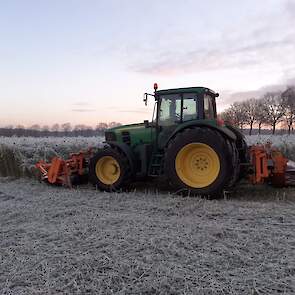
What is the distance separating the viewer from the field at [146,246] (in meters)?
3.66

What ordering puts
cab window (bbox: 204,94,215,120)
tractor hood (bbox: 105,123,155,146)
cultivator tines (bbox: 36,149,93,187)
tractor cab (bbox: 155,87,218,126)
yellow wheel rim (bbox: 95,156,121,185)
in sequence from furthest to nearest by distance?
cultivator tines (bbox: 36,149,93,187), tractor hood (bbox: 105,123,155,146), yellow wheel rim (bbox: 95,156,121,185), cab window (bbox: 204,94,215,120), tractor cab (bbox: 155,87,218,126)

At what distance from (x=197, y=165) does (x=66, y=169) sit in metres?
3.29

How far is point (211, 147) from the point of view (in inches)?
301

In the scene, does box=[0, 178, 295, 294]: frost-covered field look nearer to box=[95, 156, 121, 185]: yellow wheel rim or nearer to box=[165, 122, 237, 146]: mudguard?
box=[165, 122, 237, 146]: mudguard

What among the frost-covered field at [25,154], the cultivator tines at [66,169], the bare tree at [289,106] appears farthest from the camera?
the bare tree at [289,106]

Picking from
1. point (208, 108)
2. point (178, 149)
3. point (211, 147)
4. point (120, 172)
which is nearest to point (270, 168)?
point (211, 147)

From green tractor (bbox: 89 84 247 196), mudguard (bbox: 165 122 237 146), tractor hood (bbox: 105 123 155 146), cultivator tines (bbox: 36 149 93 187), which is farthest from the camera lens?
cultivator tines (bbox: 36 149 93 187)

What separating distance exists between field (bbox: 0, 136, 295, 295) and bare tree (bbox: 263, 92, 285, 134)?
38.5m

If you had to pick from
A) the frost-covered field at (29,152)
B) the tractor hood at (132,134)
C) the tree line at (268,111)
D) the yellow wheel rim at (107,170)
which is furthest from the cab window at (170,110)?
the tree line at (268,111)

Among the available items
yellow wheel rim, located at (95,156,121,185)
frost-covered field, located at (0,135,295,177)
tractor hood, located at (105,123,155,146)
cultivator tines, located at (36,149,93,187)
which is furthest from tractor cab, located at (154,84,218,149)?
frost-covered field, located at (0,135,295,177)

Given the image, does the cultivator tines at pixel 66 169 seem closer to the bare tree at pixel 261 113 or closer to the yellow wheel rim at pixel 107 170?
the yellow wheel rim at pixel 107 170

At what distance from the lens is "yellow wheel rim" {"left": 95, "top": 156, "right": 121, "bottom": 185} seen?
9047mm

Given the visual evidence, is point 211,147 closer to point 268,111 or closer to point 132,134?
point 132,134

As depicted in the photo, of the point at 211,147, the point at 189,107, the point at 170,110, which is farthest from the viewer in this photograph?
the point at 170,110
